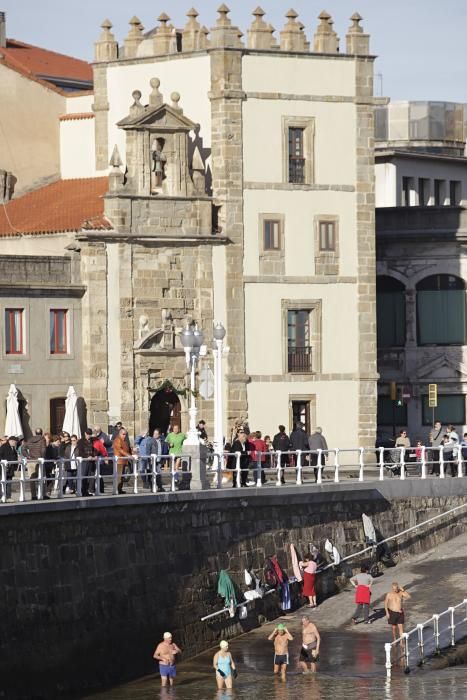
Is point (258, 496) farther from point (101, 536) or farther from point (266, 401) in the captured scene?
point (266, 401)

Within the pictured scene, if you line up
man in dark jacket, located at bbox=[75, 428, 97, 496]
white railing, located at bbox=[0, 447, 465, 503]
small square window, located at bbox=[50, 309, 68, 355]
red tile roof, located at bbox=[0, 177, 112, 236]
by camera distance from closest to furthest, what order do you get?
white railing, located at bbox=[0, 447, 465, 503] → man in dark jacket, located at bbox=[75, 428, 97, 496] → small square window, located at bbox=[50, 309, 68, 355] → red tile roof, located at bbox=[0, 177, 112, 236]

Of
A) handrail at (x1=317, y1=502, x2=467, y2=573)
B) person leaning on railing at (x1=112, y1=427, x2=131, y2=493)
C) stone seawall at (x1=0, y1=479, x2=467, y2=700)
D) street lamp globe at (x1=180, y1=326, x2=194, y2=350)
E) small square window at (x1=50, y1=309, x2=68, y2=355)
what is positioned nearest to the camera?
stone seawall at (x1=0, y1=479, x2=467, y2=700)

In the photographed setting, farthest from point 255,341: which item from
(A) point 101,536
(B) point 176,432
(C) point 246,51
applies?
(A) point 101,536

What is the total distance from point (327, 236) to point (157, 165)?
17.1 feet

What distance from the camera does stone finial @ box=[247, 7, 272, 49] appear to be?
63.4 m

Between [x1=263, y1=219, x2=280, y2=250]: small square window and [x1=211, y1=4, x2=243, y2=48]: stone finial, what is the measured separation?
469 cm

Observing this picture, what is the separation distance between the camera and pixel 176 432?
50.8 meters

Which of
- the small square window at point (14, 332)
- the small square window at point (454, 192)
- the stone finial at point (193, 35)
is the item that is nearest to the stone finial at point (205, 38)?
the stone finial at point (193, 35)

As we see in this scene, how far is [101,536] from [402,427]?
26860 millimetres

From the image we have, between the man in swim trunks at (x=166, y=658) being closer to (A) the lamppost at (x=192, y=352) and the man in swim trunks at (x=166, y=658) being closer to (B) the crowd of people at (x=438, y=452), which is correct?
(A) the lamppost at (x=192, y=352)

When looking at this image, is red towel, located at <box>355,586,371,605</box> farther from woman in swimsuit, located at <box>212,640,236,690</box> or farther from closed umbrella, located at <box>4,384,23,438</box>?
closed umbrella, located at <box>4,384,23,438</box>

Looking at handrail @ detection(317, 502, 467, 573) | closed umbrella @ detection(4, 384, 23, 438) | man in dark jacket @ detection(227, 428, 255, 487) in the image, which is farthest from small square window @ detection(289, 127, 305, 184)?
man in dark jacket @ detection(227, 428, 255, 487)

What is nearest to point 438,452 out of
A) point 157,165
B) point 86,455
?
point 157,165

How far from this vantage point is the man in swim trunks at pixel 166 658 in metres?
43.1
